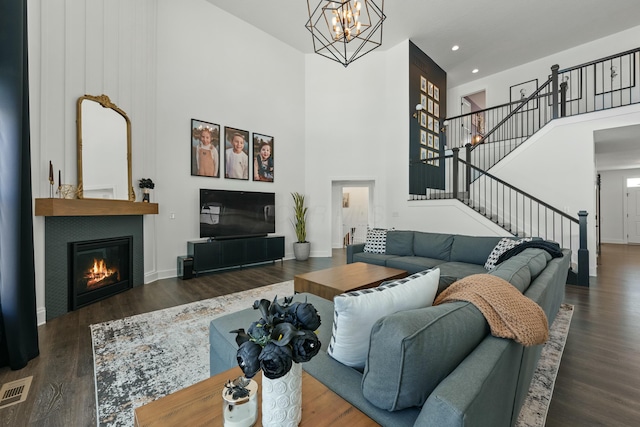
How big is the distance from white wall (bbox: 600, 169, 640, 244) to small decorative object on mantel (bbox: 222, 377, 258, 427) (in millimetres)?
13385

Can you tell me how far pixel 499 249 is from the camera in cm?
356

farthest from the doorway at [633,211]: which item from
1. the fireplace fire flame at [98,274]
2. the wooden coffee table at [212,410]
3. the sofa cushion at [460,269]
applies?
the fireplace fire flame at [98,274]

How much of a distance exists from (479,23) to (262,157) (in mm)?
5671

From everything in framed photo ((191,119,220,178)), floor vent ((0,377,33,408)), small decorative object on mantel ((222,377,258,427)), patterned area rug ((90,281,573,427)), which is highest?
framed photo ((191,119,220,178))

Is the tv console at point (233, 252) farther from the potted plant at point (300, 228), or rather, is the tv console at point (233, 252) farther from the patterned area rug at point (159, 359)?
the patterned area rug at point (159, 359)

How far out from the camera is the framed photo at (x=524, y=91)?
7553 millimetres

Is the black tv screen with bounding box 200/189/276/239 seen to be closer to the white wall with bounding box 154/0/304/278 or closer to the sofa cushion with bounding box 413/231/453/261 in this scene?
the white wall with bounding box 154/0/304/278

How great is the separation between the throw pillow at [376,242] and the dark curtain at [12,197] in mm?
4266

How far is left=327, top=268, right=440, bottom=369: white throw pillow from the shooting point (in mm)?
1068

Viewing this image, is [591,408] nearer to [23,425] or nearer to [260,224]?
[23,425]

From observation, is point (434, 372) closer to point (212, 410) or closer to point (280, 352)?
point (280, 352)

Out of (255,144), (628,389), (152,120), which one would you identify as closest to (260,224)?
(255,144)

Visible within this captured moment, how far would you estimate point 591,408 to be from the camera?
1.69m

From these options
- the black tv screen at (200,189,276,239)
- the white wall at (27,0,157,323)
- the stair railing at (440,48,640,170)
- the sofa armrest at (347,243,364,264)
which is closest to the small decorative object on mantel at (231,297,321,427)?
the white wall at (27,0,157,323)
